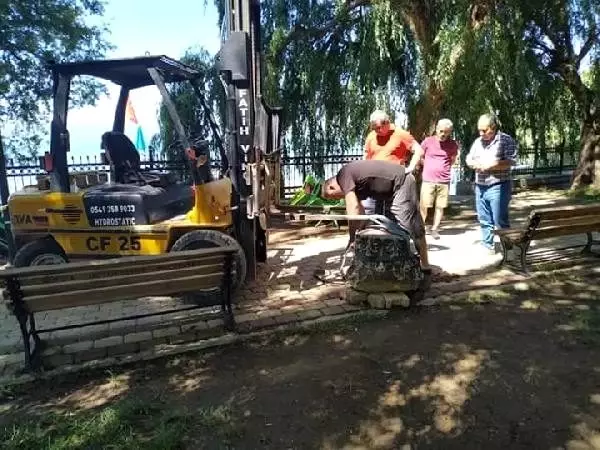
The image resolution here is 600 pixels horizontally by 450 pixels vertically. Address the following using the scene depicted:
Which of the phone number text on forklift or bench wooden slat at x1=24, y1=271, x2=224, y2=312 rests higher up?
the phone number text on forklift

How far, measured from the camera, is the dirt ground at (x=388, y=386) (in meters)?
2.83

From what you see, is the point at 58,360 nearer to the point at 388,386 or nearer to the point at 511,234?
the point at 388,386

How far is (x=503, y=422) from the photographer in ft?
9.44

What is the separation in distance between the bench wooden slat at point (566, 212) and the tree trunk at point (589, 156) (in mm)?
8644

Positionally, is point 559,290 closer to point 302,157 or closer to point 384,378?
point 384,378

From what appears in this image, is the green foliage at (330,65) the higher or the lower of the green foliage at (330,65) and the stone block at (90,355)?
the higher

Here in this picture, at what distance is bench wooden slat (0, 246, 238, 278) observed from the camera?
357cm

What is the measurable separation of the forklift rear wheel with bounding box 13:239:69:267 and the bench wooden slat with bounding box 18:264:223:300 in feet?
6.41

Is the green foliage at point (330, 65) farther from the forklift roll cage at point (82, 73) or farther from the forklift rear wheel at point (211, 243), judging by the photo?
the forklift rear wheel at point (211, 243)

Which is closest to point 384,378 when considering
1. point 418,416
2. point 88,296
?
point 418,416

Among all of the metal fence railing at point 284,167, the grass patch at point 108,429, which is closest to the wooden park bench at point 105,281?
the grass patch at point 108,429

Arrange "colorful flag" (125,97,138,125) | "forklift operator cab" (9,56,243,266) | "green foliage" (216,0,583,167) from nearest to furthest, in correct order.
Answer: "forklift operator cab" (9,56,243,266) → "colorful flag" (125,97,138,125) → "green foliage" (216,0,583,167)

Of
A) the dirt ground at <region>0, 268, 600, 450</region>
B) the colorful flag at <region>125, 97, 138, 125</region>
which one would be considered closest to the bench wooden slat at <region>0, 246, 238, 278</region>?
the dirt ground at <region>0, 268, 600, 450</region>

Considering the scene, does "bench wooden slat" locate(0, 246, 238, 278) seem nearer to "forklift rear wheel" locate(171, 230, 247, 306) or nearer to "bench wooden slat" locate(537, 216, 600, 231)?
"forklift rear wheel" locate(171, 230, 247, 306)
